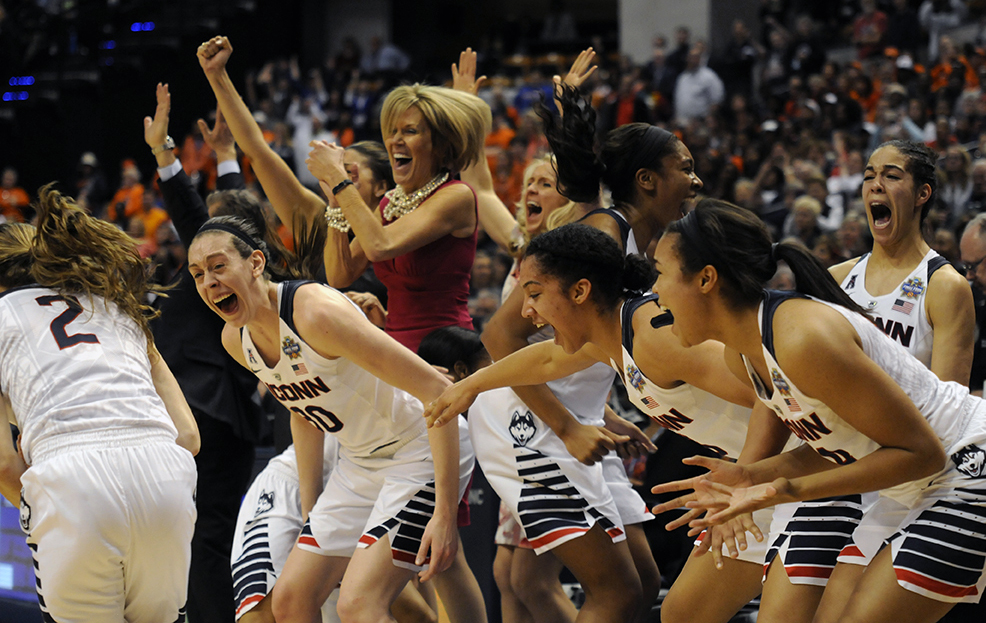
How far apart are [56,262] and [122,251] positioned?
204mm

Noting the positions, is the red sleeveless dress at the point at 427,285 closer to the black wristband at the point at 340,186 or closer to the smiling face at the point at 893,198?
the black wristband at the point at 340,186

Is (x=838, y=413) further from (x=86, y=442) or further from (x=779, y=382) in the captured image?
(x=86, y=442)

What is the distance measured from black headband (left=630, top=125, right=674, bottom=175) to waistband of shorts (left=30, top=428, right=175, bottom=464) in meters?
1.88

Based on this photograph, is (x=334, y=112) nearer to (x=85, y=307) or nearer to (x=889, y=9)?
(x=889, y=9)

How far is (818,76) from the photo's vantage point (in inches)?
488

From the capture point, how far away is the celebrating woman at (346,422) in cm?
338

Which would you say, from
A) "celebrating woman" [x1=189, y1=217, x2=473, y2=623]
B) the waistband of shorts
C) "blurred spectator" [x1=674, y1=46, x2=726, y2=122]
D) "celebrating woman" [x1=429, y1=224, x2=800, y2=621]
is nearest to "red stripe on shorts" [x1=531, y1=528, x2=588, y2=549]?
"celebrating woman" [x1=189, y1=217, x2=473, y2=623]

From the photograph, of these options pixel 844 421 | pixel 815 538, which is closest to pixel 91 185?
pixel 815 538

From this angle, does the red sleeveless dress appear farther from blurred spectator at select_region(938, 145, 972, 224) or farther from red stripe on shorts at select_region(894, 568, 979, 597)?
blurred spectator at select_region(938, 145, 972, 224)

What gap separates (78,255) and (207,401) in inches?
47.0

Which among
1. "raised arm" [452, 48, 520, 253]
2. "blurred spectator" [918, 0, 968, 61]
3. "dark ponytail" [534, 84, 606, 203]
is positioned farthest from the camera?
"blurred spectator" [918, 0, 968, 61]

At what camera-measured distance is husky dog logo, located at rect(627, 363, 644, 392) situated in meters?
3.14

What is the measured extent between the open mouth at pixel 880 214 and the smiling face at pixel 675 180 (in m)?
0.63

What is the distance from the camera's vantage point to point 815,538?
299cm
